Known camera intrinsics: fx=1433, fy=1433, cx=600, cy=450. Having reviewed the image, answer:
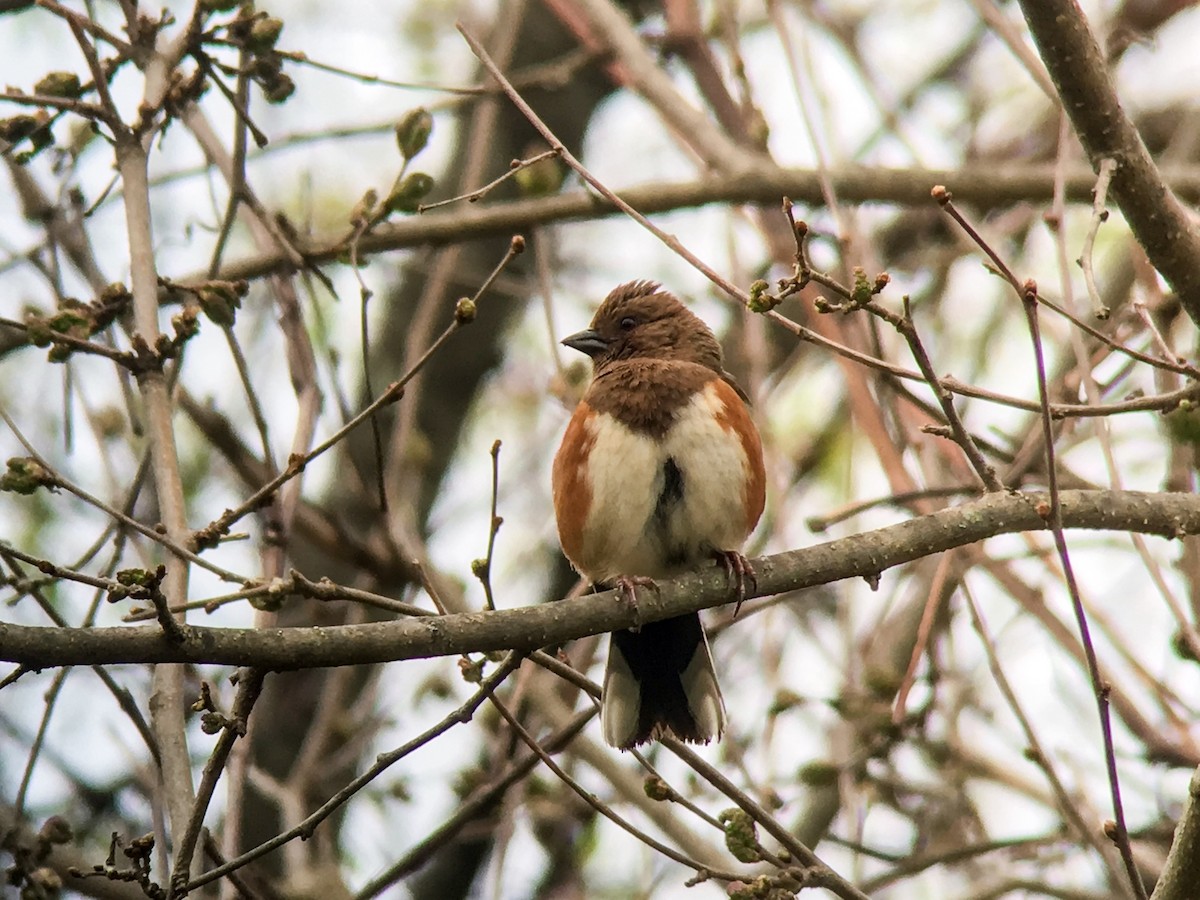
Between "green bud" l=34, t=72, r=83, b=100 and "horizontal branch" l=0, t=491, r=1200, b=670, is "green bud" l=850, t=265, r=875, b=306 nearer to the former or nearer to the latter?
"horizontal branch" l=0, t=491, r=1200, b=670

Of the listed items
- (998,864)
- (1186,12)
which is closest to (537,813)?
(998,864)

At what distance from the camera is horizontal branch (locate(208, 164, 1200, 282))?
13.8 ft

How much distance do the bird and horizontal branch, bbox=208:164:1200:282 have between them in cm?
85

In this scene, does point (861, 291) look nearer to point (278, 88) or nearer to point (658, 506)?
point (658, 506)

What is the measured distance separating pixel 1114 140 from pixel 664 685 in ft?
5.10

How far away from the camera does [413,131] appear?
300 cm

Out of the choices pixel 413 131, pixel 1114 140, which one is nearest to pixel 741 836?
pixel 1114 140

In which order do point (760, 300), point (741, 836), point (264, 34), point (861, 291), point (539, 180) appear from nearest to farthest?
point (861, 291), point (760, 300), point (741, 836), point (264, 34), point (539, 180)

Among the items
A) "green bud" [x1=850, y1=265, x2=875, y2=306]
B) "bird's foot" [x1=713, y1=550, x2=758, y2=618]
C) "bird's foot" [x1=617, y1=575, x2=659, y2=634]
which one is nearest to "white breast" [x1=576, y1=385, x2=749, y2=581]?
"bird's foot" [x1=713, y1=550, x2=758, y2=618]

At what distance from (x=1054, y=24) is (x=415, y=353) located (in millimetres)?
2224

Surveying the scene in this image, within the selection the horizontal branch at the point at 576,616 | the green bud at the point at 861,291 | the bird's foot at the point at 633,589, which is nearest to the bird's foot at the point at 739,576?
the horizontal branch at the point at 576,616

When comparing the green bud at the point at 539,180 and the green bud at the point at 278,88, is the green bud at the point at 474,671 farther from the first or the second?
the green bud at the point at 539,180

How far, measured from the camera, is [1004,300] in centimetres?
529

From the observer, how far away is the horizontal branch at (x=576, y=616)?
194 centimetres
